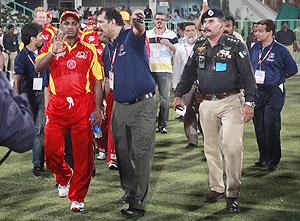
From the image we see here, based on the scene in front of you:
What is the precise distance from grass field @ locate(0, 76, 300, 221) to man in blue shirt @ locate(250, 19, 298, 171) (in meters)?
A: 0.42

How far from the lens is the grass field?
6566mm

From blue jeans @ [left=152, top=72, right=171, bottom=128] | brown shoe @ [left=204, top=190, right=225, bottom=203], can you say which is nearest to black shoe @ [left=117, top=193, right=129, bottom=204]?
brown shoe @ [left=204, top=190, right=225, bottom=203]

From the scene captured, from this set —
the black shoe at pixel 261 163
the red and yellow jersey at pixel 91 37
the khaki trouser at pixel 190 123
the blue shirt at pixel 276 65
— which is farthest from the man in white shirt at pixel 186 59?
the blue shirt at pixel 276 65

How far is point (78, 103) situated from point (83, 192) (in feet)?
2.98

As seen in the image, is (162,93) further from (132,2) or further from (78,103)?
(132,2)

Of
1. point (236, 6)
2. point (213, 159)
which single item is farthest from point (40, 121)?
point (236, 6)

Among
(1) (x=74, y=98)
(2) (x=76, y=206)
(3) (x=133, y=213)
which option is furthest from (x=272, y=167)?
(1) (x=74, y=98)

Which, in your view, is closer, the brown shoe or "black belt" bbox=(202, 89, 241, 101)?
"black belt" bbox=(202, 89, 241, 101)

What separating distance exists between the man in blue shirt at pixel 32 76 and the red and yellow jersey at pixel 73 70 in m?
1.42

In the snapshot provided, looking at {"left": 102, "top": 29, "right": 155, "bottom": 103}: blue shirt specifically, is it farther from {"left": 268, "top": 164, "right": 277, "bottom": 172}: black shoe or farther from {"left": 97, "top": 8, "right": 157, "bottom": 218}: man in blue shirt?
{"left": 268, "top": 164, "right": 277, "bottom": 172}: black shoe

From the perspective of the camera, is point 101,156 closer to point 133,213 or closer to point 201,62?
point 133,213

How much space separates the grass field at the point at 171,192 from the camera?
21.5 ft

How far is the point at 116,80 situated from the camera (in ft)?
21.0

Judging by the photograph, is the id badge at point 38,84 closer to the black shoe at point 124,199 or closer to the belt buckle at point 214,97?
the black shoe at point 124,199
